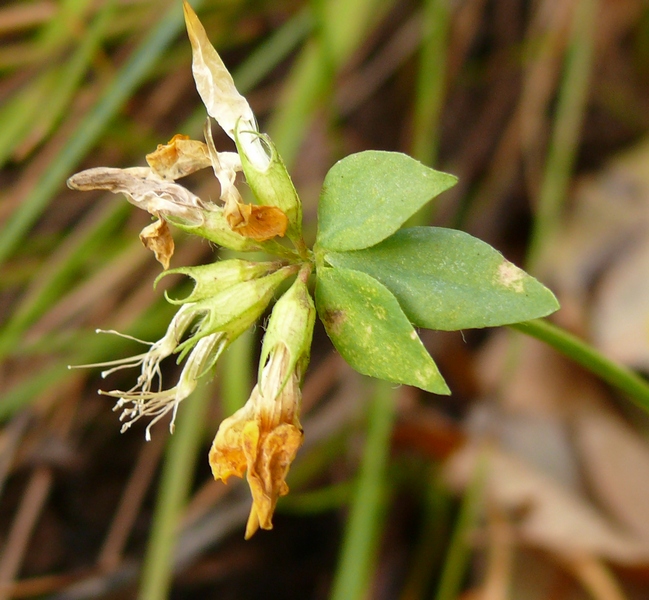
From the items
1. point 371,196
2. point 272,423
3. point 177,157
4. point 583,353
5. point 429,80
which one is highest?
point 177,157

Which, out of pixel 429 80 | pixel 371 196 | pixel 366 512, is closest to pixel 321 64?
pixel 429 80

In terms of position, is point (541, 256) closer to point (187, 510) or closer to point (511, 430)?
point (511, 430)

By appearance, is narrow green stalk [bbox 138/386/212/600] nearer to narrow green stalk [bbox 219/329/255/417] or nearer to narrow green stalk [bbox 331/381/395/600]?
narrow green stalk [bbox 219/329/255/417]

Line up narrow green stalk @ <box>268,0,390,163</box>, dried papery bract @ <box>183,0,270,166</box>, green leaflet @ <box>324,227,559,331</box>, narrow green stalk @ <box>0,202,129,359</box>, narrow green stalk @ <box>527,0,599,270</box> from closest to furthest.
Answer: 1. green leaflet @ <box>324,227,559,331</box>
2. dried papery bract @ <box>183,0,270,166</box>
3. narrow green stalk @ <box>0,202,129,359</box>
4. narrow green stalk @ <box>268,0,390,163</box>
5. narrow green stalk @ <box>527,0,599,270</box>

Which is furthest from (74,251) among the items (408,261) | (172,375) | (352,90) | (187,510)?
(408,261)

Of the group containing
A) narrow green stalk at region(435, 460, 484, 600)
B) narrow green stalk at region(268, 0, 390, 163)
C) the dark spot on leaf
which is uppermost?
the dark spot on leaf

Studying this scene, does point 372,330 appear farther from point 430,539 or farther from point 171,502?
point 430,539

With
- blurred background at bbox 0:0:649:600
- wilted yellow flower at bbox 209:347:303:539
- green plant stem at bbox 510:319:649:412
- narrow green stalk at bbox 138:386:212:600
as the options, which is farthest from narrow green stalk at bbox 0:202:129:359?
green plant stem at bbox 510:319:649:412

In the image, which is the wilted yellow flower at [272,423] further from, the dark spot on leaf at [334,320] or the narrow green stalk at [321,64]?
the narrow green stalk at [321,64]
